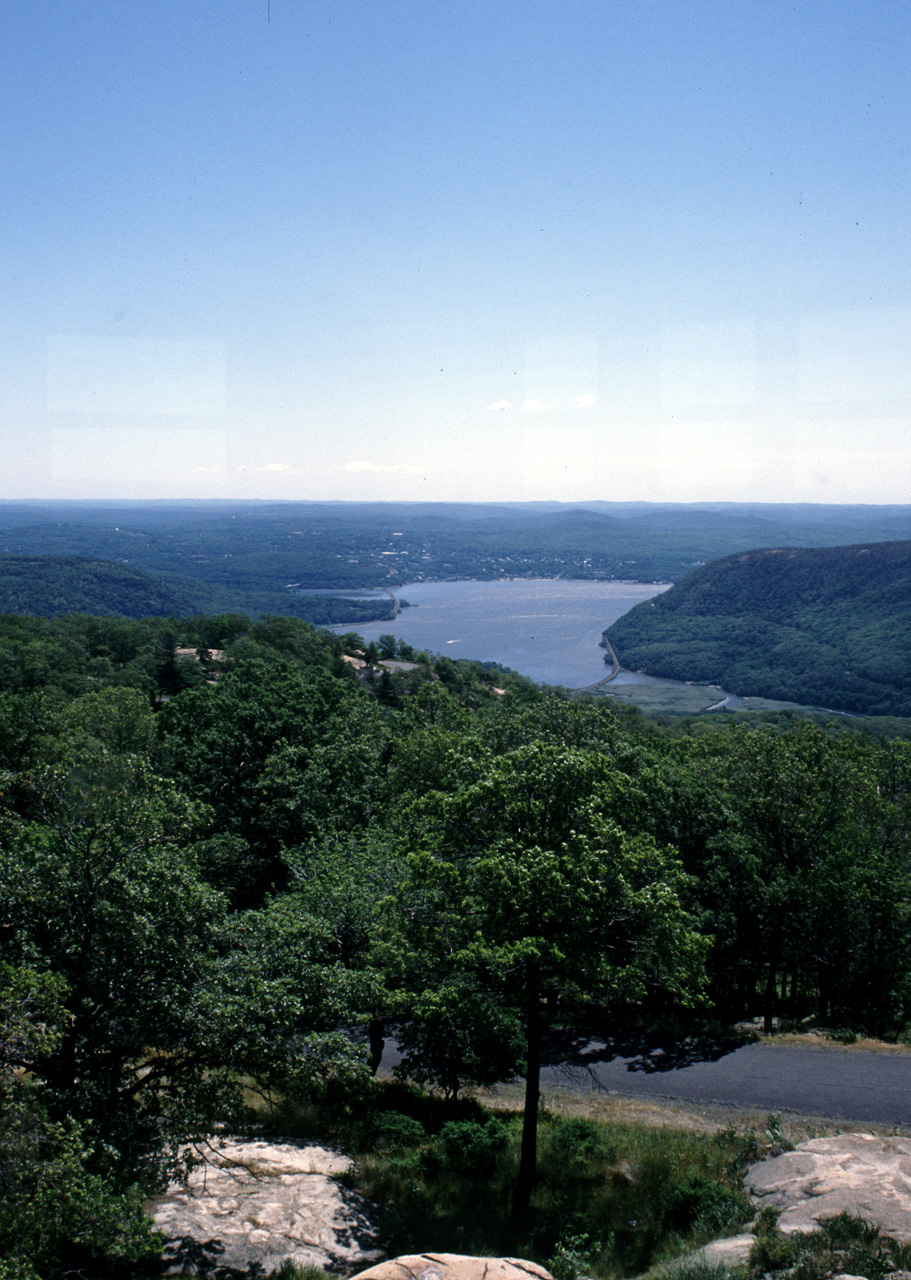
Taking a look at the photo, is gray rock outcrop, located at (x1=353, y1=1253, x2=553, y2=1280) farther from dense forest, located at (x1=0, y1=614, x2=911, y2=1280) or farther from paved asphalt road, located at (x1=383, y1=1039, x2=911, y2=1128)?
paved asphalt road, located at (x1=383, y1=1039, x2=911, y2=1128)

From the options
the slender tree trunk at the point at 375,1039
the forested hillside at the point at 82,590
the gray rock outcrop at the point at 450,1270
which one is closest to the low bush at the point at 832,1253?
the gray rock outcrop at the point at 450,1270

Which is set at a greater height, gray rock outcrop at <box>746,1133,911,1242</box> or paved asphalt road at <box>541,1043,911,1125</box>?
gray rock outcrop at <box>746,1133,911,1242</box>

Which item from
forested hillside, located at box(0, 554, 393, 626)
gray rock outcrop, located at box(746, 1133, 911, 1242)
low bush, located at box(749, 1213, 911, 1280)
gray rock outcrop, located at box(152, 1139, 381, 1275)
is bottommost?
gray rock outcrop, located at box(152, 1139, 381, 1275)

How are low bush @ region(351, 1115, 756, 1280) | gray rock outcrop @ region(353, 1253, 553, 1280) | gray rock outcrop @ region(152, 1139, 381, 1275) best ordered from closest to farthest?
gray rock outcrop @ region(353, 1253, 553, 1280) < gray rock outcrop @ region(152, 1139, 381, 1275) < low bush @ region(351, 1115, 756, 1280)

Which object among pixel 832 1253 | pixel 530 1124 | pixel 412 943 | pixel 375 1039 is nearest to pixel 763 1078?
pixel 530 1124

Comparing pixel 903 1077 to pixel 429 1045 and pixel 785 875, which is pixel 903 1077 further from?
pixel 429 1045

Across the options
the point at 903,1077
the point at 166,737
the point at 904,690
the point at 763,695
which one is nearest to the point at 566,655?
the point at 763,695

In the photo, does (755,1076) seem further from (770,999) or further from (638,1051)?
(770,999)

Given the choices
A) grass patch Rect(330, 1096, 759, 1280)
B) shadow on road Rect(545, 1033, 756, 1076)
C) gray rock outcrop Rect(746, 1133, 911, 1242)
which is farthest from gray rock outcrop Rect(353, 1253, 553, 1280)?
shadow on road Rect(545, 1033, 756, 1076)
